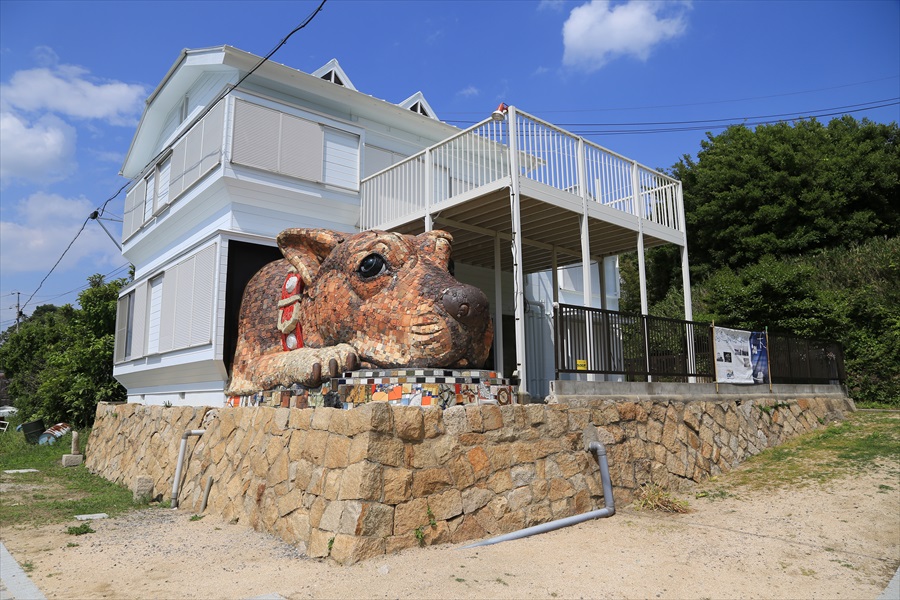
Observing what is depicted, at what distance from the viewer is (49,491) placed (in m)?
9.90

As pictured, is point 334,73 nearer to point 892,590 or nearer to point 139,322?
point 139,322

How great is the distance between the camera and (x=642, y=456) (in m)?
8.08

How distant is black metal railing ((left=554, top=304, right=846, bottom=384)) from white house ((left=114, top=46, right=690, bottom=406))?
1.99ft

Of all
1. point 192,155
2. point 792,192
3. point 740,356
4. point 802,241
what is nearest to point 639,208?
point 740,356

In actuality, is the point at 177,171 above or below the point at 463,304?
above

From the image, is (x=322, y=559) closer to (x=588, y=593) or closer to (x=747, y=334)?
(x=588, y=593)

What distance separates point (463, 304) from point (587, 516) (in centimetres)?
280

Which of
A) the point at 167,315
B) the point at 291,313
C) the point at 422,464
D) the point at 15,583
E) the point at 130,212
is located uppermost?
the point at 130,212

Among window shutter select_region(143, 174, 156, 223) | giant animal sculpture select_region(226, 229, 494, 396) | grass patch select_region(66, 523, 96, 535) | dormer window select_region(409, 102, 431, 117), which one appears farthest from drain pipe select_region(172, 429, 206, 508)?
dormer window select_region(409, 102, 431, 117)

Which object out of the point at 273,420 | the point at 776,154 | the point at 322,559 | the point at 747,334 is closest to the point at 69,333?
the point at 273,420

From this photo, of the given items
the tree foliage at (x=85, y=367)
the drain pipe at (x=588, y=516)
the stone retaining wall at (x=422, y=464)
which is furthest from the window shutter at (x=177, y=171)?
the drain pipe at (x=588, y=516)

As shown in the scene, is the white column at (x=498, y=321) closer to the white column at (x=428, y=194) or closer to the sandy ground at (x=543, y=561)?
the white column at (x=428, y=194)

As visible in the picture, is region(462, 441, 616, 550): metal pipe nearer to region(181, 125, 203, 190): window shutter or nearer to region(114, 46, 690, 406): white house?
region(114, 46, 690, 406): white house

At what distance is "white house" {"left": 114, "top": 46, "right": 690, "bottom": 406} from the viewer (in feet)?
31.0
